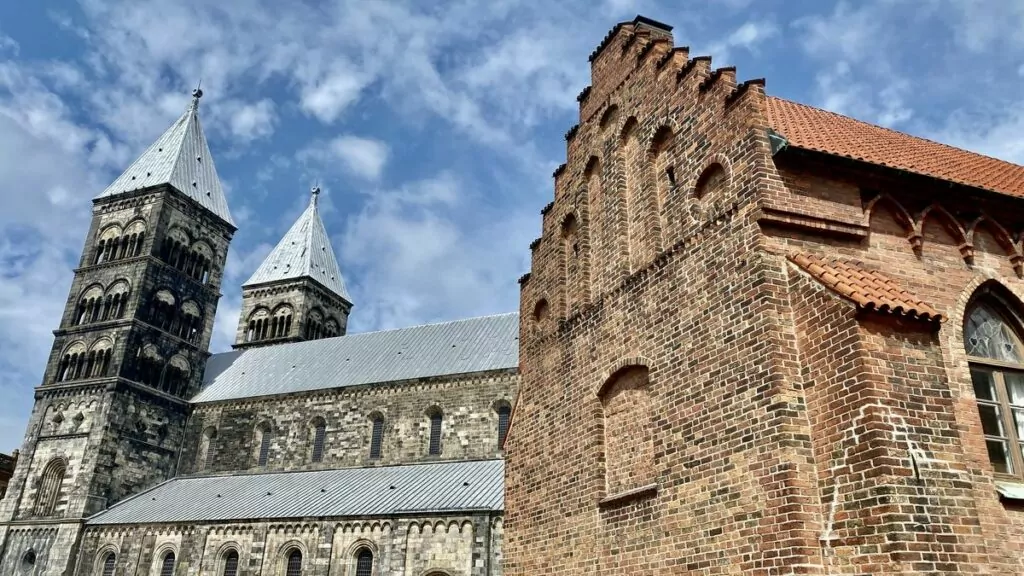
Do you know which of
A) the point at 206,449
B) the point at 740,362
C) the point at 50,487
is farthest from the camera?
the point at 206,449

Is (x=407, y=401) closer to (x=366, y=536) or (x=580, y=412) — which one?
(x=366, y=536)

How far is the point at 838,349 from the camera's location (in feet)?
24.1

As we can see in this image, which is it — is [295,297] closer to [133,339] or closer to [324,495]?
[133,339]

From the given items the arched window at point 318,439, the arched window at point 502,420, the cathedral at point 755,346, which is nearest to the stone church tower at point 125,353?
the arched window at point 318,439

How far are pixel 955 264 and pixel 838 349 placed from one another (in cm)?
325

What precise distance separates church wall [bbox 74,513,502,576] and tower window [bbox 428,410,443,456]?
6338mm

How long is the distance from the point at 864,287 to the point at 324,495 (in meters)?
26.4

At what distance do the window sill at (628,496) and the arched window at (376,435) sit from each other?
24.7 m

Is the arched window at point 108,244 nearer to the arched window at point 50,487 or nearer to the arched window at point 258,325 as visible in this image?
the arched window at point 258,325

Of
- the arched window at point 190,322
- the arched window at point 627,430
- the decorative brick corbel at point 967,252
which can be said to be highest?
the arched window at point 190,322

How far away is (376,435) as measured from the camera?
113ft

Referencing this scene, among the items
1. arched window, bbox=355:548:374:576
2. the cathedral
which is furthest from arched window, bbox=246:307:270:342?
the cathedral

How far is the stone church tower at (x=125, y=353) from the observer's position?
36188 millimetres

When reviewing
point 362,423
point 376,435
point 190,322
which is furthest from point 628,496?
point 190,322
